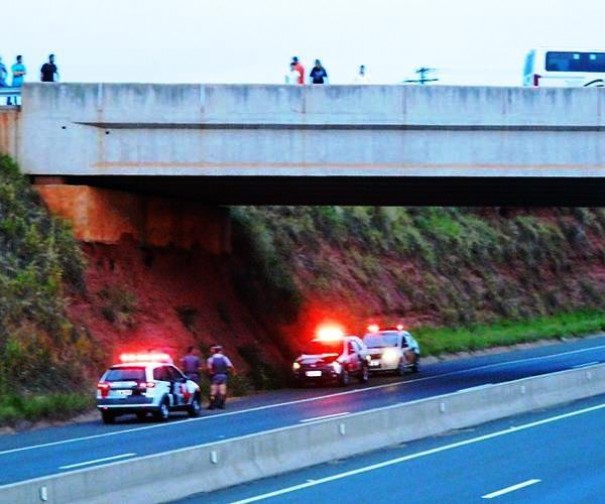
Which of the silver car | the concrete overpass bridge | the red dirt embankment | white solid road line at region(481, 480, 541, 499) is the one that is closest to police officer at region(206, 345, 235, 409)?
the silver car

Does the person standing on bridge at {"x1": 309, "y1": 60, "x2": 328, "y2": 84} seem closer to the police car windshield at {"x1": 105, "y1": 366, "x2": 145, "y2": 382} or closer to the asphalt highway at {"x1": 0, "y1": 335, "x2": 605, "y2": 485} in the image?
the asphalt highway at {"x1": 0, "y1": 335, "x2": 605, "y2": 485}

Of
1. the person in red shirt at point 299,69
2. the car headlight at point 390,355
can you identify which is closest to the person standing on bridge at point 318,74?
the person in red shirt at point 299,69

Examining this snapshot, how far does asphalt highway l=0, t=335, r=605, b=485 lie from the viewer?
23.5 meters

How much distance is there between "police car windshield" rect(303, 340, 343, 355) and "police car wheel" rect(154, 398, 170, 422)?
11522 mm

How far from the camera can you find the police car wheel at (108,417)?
101 ft

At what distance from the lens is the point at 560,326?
223 feet

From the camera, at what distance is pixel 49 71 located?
38875 millimetres

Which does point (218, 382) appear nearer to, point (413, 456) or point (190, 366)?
point (190, 366)

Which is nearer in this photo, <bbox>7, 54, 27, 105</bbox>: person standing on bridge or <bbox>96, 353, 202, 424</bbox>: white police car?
<bbox>96, 353, 202, 424</bbox>: white police car

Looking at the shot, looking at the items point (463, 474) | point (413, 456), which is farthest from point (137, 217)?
point (463, 474)

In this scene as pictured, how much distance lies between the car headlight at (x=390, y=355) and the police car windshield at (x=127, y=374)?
1760 centimetres

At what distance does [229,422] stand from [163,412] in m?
1.83

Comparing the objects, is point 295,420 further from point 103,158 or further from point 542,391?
point 103,158

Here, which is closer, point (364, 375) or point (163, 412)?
point (163, 412)
